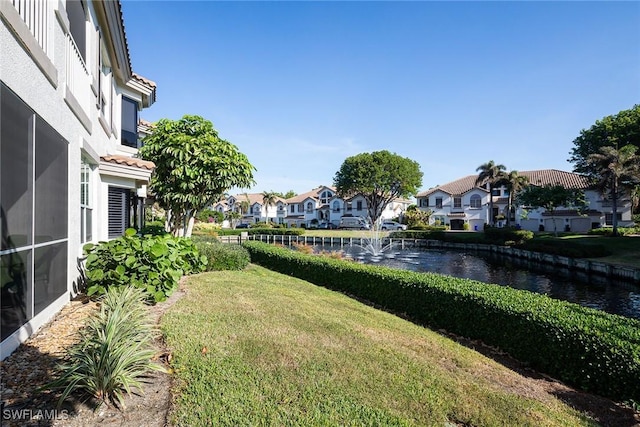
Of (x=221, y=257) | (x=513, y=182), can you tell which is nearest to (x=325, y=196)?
(x=513, y=182)

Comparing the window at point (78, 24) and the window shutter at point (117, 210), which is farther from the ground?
the window at point (78, 24)

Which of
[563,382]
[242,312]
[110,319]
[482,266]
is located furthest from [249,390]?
[482,266]

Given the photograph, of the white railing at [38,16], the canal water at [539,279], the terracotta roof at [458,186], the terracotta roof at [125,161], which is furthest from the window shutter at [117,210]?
the terracotta roof at [458,186]

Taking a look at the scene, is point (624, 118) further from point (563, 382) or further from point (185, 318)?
point (185, 318)

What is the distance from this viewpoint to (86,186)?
785cm

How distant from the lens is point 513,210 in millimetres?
50812

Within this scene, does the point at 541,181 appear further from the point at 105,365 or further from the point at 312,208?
the point at 105,365

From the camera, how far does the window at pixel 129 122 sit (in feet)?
41.6

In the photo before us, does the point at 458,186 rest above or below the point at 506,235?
above

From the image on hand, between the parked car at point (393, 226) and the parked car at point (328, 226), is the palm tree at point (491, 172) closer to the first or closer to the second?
the parked car at point (393, 226)

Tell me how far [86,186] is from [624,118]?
51.6 meters

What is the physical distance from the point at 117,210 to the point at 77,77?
409cm

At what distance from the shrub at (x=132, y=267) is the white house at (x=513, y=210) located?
44.5m

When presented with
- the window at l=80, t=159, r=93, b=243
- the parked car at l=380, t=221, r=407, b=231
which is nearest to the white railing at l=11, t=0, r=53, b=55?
the window at l=80, t=159, r=93, b=243
